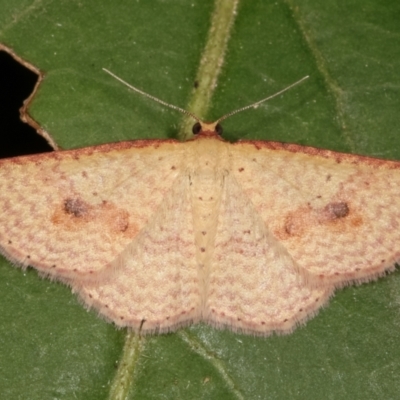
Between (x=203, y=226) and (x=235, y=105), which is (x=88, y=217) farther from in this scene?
(x=235, y=105)

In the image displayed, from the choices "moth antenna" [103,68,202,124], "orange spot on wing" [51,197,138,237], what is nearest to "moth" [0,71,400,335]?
"orange spot on wing" [51,197,138,237]

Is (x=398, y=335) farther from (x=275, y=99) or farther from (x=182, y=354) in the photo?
(x=275, y=99)

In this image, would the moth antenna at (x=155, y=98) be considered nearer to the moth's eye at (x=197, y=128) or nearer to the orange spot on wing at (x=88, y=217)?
the moth's eye at (x=197, y=128)

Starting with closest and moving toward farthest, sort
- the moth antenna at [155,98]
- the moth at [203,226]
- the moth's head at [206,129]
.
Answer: the moth at [203,226]
the moth's head at [206,129]
the moth antenna at [155,98]

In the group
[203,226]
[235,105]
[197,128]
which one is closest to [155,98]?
[197,128]

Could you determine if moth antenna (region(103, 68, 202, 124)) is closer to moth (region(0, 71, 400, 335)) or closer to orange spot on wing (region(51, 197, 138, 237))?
moth (region(0, 71, 400, 335))

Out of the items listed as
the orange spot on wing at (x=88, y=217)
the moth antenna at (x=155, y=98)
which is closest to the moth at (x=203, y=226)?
the orange spot on wing at (x=88, y=217)

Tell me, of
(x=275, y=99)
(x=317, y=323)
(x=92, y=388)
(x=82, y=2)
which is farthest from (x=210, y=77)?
(x=92, y=388)
